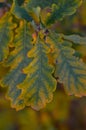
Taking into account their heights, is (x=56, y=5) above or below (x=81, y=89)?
above

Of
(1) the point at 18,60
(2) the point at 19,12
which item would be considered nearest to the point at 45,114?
(1) the point at 18,60

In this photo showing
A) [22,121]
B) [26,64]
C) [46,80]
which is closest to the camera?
[46,80]

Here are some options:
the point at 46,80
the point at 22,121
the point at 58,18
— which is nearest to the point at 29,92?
the point at 46,80

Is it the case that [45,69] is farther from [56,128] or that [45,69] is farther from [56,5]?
[56,128]

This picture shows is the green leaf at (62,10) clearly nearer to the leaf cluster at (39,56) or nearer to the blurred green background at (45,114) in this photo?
the leaf cluster at (39,56)

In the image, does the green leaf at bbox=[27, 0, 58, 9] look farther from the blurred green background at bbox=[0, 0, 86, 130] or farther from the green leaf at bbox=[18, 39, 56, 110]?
the blurred green background at bbox=[0, 0, 86, 130]

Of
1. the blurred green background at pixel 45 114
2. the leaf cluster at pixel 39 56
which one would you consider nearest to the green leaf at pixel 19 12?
the leaf cluster at pixel 39 56

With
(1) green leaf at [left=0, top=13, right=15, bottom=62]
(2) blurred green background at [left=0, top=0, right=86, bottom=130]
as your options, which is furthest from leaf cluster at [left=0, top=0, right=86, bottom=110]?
(2) blurred green background at [left=0, top=0, right=86, bottom=130]
